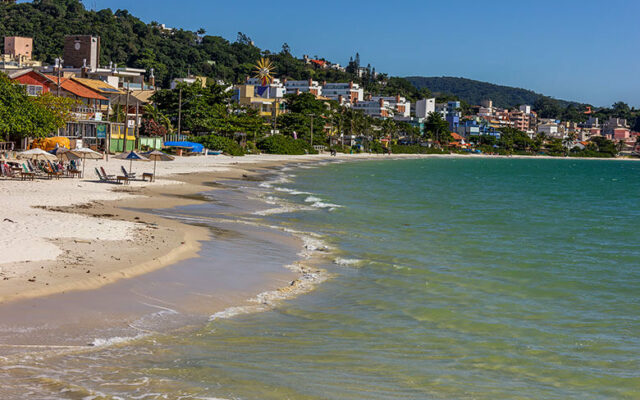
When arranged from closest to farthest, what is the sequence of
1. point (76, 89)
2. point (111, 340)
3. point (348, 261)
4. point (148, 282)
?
point (111, 340)
point (148, 282)
point (348, 261)
point (76, 89)

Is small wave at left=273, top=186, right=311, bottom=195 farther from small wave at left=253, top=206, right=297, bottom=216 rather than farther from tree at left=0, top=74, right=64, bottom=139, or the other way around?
tree at left=0, top=74, right=64, bottom=139

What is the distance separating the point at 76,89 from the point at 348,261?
217 feet

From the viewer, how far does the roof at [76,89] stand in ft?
249

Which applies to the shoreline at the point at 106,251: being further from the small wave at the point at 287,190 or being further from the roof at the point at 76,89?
the roof at the point at 76,89

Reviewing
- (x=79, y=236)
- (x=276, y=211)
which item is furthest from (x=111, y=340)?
(x=276, y=211)

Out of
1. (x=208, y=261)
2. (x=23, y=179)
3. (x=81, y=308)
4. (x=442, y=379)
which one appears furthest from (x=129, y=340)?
(x=23, y=179)

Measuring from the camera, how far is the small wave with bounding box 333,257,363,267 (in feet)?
65.6

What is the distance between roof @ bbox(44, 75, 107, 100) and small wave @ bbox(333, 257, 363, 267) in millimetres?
63325

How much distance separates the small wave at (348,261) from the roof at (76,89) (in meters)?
63.3

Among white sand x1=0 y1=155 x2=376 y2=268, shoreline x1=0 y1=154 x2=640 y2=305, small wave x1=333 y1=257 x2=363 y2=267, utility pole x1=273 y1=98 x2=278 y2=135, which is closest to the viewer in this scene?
shoreline x1=0 y1=154 x2=640 y2=305

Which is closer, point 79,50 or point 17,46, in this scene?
point 79,50

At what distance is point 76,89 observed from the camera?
77.9m

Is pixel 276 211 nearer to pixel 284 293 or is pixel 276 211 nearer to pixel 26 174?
pixel 26 174

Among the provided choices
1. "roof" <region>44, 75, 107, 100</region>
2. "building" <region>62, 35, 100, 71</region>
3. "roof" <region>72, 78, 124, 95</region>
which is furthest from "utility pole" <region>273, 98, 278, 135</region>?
"roof" <region>44, 75, 107, 100</region>
